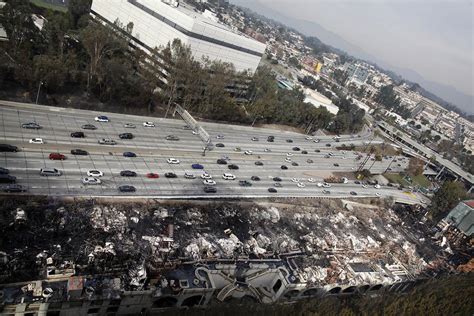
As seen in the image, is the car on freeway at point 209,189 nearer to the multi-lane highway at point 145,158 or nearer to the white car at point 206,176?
the multi-lane highway at point 145,158

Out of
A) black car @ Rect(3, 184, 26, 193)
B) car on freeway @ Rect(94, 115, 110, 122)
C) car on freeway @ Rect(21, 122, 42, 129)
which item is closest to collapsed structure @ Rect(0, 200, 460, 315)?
black car @ Rect(3, 184, 26, 193)

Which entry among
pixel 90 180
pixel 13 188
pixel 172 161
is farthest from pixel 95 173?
pixel 172 161

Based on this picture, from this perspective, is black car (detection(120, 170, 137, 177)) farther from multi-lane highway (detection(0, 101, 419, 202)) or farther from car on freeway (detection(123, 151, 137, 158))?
car on freeway (detection(123, 151, 137, 158))

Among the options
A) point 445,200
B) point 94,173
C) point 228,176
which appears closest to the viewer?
point 94,173

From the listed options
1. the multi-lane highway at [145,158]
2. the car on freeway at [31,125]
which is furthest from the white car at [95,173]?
the car on freeway at [31,125]

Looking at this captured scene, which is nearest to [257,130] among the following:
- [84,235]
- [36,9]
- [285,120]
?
[285,120]

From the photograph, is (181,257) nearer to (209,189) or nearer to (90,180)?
(209,189)
